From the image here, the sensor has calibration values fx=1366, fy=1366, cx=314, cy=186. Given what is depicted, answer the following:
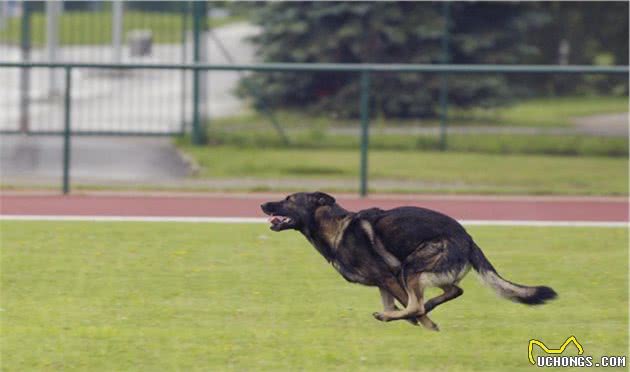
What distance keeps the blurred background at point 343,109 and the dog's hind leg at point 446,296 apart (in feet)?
24.8

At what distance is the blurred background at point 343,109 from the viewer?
17.2 m

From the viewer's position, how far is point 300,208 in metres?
7.84

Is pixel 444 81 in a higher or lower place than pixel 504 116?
higher

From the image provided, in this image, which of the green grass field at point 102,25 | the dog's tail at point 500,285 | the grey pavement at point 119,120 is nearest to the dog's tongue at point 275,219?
the dog's tail at point 500,285

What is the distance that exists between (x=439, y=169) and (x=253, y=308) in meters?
9.49

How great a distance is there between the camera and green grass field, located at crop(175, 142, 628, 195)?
658 inches

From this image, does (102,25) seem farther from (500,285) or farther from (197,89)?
(500,285)

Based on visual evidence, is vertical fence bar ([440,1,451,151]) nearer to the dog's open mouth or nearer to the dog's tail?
the dog's tail

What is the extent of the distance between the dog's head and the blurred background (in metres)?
7.47

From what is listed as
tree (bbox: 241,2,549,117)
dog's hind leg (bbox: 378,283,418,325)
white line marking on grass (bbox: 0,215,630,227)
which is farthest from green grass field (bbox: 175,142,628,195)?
dog's hind leg (bbox: 378,283,418,325)

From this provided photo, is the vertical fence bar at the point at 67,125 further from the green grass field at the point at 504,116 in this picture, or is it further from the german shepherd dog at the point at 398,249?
the german shepherd dog at the point at 398,249

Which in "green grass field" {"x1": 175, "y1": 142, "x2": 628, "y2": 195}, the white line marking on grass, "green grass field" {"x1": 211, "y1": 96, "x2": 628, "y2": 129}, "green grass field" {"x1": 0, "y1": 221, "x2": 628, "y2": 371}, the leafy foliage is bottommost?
"green grass field" {"x1": 0, "y1": 221, "x2": 628, "y2": 371}

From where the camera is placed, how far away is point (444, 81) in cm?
2052

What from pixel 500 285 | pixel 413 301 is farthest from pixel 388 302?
pixel 500 285
